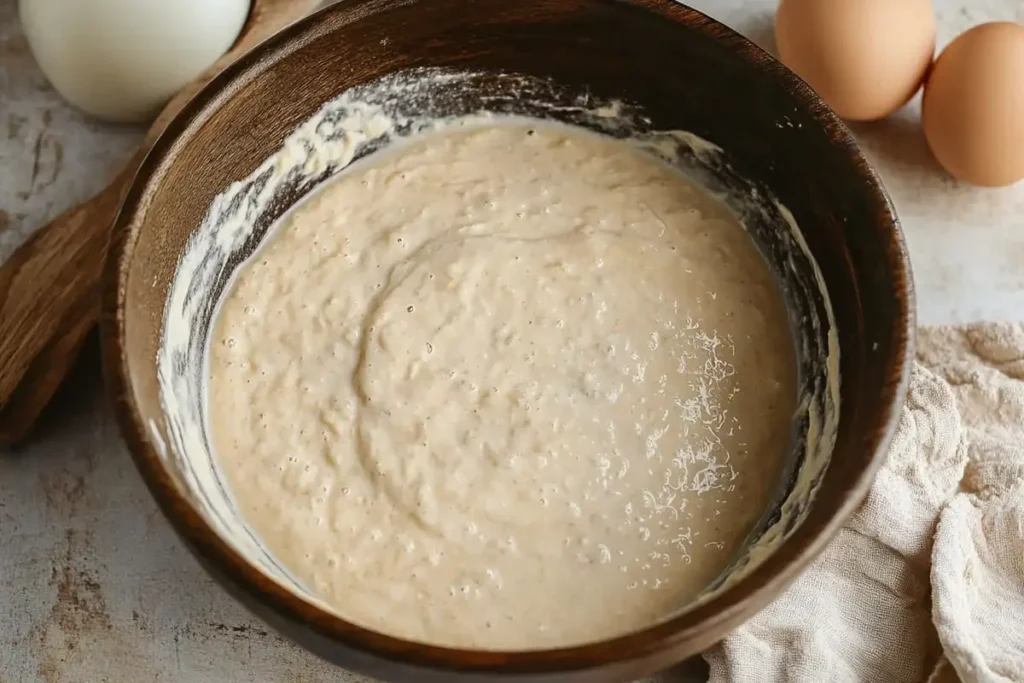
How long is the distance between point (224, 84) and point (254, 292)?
25cm

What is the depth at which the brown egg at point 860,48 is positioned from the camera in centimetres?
132

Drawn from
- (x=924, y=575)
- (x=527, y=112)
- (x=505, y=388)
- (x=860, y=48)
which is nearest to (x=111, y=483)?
(x=505, y=388)

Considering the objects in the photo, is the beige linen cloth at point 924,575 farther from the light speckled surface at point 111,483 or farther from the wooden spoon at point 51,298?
the wooden spoon at point 51,298

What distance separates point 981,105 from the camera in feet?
4.28

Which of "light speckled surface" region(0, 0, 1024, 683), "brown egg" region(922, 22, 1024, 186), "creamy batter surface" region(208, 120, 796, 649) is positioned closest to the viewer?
"creamy batter surface" region(208, 120, 796, 649)

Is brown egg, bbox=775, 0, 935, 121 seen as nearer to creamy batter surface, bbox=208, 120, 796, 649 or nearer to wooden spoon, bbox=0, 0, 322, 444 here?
creamy batter surface, bbox=208, 120, 796, 649

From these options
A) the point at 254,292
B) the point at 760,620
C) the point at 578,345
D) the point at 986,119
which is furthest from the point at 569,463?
the point at 986,119

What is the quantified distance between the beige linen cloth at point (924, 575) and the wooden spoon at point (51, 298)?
2.71ft

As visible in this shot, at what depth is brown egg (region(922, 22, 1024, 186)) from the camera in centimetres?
129

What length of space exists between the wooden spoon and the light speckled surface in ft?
0.20

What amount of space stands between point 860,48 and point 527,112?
1.43ft

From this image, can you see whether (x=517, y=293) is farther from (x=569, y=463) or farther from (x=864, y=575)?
(x=864, y=575)

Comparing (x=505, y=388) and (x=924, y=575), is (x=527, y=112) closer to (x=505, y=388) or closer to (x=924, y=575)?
(x=505, y=388)

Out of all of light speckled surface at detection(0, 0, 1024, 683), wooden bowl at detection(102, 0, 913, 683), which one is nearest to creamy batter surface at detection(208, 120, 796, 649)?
wooden bowl at detection(102, 0, 913, 683)
